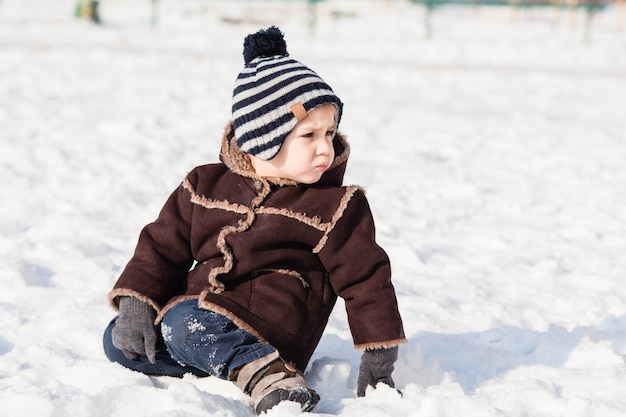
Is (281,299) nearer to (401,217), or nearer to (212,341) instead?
(212,341)

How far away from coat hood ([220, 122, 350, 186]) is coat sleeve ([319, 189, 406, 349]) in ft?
0.37

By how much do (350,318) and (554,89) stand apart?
9.05 metres

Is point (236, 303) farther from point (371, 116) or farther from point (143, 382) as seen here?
point (371, 116)

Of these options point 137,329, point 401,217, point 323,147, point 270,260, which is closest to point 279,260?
point 270,260

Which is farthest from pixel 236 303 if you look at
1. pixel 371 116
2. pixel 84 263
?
pixel 371 116

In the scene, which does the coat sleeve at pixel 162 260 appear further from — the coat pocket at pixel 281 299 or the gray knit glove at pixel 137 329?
the coat pocket at pixel 281 299

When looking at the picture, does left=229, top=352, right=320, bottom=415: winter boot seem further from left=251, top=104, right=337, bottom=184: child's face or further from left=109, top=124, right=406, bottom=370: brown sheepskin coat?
left=251, top=104, right=337, bottom=184: child's face

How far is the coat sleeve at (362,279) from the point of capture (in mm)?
2518

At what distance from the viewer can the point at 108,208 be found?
191 inches

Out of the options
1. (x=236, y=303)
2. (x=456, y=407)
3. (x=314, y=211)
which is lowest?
(x=456, y=407)

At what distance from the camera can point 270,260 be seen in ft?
8.39

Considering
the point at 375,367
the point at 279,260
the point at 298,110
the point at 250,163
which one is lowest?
the point at 375,367

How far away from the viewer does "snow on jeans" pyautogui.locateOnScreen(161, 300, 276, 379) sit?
2.47 metres

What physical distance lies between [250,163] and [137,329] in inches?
22.9
